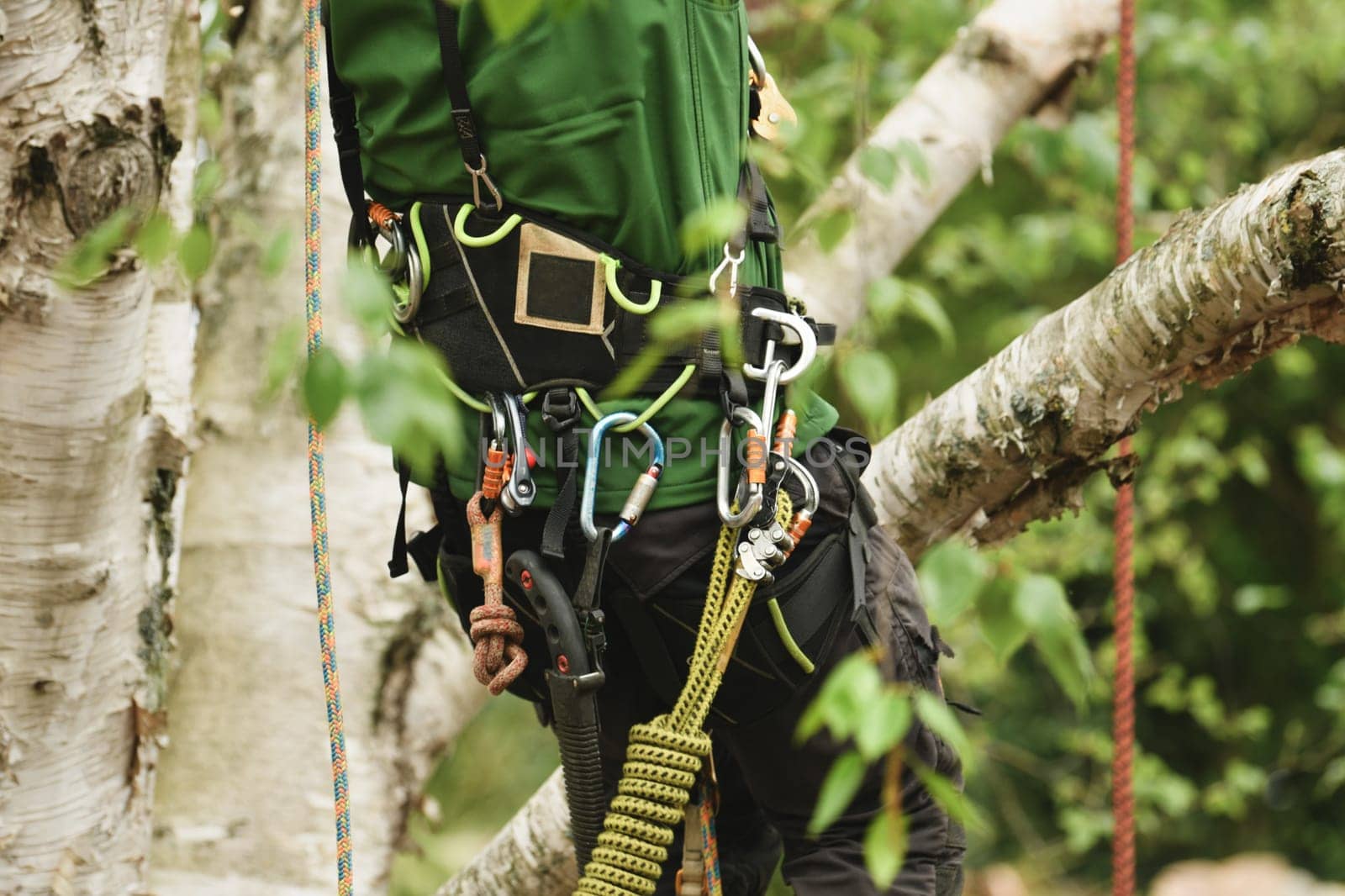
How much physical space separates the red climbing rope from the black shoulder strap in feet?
4.20

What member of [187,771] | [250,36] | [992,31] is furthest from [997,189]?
[187,771]

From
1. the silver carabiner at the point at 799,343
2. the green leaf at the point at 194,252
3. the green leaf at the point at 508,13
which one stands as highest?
the silver carabiner at the point at 799,343

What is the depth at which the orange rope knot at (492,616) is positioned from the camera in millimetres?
1403

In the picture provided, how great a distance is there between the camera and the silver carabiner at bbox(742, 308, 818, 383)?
1.39 metres

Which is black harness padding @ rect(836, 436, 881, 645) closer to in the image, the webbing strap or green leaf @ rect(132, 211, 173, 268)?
the webbing strap

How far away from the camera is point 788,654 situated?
4.74 feet

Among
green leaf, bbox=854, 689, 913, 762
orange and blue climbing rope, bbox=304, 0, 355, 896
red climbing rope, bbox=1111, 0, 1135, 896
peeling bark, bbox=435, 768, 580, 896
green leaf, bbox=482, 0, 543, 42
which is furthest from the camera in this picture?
red climbing rope, bbox=1111, 0, 1135, 896

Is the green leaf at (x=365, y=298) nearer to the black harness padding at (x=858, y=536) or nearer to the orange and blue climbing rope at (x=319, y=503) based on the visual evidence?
the orange and blue climbing rope at (x=319, y=503)

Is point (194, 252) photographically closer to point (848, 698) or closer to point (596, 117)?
point (596, 117)

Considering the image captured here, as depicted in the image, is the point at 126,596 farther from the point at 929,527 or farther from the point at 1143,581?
the point at 1143,581

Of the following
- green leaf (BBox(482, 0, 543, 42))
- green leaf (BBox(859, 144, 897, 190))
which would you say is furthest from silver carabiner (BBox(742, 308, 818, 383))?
green leaf (BBox(859, 144, 897, 190))

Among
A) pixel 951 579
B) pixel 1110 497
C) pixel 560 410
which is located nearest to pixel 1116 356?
pixel 951 579

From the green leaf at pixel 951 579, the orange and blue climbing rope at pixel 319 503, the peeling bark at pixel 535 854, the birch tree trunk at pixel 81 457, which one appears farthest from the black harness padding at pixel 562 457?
the peeling bark at pixel 535 854

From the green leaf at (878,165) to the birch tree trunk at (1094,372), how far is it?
1.70ft
